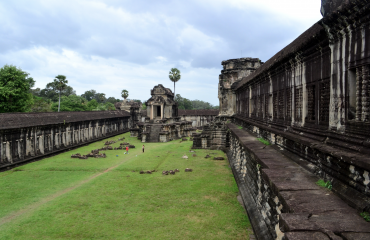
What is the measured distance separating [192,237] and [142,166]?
377 inches

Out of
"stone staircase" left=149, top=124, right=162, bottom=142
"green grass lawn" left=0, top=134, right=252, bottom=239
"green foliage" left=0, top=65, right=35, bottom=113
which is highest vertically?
"green foliage" left=0, top=65, right=35, bottom=113

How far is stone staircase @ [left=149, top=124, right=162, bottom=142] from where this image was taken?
31188 millimetres

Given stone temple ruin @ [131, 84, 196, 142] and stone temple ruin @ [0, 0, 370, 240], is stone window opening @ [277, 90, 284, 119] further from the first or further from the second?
stone temple ruin @ [131, 84, 196, 142]

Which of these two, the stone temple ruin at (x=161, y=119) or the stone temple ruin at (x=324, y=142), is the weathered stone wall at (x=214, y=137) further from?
the stone temple ruin at (x=324, y=142)

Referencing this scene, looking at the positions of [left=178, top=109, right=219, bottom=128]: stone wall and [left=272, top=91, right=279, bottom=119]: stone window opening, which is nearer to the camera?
[left=272, top=91, right=279, bottom=119]: stone window opening

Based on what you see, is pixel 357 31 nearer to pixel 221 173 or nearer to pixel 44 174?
pixel 221 173

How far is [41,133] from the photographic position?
65.3 feet

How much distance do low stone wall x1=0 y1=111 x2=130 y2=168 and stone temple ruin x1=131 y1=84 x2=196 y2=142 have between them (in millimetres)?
6266

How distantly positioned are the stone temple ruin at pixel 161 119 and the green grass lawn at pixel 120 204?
57.7 ft

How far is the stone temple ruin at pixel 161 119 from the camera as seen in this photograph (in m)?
32.7

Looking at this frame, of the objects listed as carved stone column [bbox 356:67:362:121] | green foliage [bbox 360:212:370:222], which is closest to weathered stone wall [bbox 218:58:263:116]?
carved stone column [bbox 356:67:362:121]

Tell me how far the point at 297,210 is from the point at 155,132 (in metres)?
29.1

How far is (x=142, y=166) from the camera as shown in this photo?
51.5 ft

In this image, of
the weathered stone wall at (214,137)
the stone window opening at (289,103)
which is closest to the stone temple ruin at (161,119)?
the weathered stone wall at (214,137)
